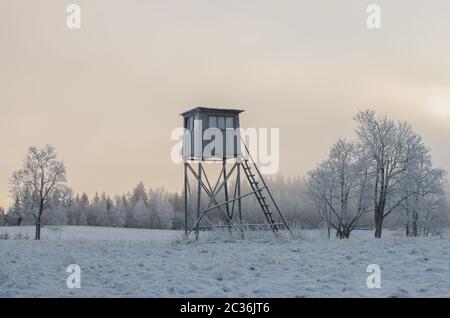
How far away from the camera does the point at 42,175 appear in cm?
4188

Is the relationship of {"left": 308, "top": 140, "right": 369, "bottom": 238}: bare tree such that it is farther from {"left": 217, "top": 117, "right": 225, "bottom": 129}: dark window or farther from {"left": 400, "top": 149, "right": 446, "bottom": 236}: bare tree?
{"left": 217, "top": 117, "right": 225, "bottom": 129}: dark window

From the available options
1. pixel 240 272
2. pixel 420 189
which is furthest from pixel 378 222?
pixel 240 272

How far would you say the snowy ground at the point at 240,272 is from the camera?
1088 centimetres

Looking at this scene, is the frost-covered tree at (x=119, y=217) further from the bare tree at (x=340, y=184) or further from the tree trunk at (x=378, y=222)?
the tree trunk at (x=378, y=222)

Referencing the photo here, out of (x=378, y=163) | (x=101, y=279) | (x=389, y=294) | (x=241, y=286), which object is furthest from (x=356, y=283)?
(x=378, y=163)

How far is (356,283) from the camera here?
11508mm

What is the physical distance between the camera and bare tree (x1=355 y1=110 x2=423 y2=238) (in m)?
32.5

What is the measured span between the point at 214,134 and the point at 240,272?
41.5 feet

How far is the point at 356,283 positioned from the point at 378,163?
22451 millimetres

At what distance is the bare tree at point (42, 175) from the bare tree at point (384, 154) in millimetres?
24553

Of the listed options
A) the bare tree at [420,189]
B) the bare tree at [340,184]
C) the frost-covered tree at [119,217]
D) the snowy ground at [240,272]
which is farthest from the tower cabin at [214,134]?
the frost-covered tree at [119,217]

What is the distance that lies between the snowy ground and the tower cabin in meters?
7.08

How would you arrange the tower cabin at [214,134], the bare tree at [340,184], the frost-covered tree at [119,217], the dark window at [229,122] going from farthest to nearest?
the frost-covered tree at [119,217] → the bare tree at [340,184] → the dark window at [229,122] → the tower cabin at [214,134]

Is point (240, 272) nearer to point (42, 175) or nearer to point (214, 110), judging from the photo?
point (214, 110)
